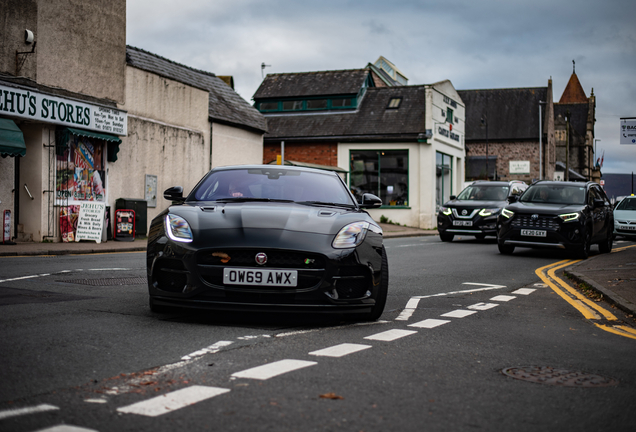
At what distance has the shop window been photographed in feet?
124

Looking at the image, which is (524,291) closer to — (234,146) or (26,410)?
(26,410)

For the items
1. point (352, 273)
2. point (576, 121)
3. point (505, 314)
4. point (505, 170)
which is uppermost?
point (576, 121)

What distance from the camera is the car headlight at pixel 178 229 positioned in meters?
5.96

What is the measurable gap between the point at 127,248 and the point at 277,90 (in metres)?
26.3

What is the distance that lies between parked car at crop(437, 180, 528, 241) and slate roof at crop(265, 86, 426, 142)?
15012 millimetres

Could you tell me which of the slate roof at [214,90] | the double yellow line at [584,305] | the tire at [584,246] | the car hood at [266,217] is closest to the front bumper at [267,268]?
the car hood at [266,217]

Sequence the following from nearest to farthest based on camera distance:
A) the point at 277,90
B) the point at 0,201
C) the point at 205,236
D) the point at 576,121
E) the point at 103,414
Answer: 1. the point at 103,414
2. the point at 205,236
3. the point at 0,201
4. the point at 277,90
5. the point at 576,121

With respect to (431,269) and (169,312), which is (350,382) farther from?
(431,269)

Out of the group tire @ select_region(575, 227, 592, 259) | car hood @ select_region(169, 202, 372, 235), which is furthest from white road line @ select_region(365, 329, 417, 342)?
tire @ select_region(575, 227, 592, 259)

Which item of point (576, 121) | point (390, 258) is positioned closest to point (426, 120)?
point (390, 258)

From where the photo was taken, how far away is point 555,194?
55.8ft

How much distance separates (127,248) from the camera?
56.1ft

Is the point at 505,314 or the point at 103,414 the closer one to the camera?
the point at 103,414

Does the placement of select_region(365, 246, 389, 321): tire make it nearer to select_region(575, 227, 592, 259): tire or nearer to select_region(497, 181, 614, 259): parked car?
select_region(497, 181, 614, 259): parked car
